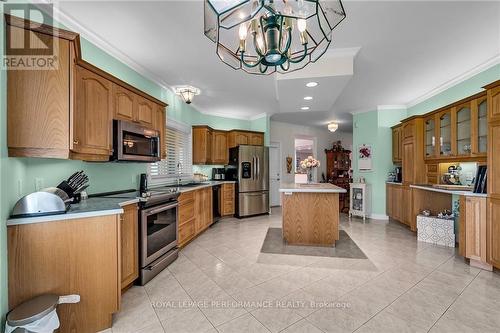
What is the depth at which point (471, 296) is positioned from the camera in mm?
2080

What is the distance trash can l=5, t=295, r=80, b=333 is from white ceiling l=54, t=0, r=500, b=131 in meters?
2.43

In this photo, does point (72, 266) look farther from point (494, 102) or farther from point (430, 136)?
point (430, 136)

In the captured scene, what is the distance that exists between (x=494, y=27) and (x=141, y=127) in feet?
13.5

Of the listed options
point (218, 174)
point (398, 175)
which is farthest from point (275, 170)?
point (398, 175)

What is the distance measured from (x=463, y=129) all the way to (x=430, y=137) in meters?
0.69

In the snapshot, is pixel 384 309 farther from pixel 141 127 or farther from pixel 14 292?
pixel 141 127

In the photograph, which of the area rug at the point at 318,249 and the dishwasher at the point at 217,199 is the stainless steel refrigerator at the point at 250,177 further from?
the area rug at the point at 318,249

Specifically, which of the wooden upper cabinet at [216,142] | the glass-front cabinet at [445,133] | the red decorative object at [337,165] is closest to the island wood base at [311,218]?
the glass-front cabinet at [445,133]

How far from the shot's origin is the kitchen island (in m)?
3.41

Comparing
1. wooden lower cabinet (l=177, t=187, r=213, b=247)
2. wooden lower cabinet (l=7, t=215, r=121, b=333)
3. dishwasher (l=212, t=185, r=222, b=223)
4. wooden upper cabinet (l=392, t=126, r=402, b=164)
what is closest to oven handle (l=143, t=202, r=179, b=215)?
wooden lower cabinet (l=177, t=187, r=213, b=247)

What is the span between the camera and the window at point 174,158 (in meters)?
3.87

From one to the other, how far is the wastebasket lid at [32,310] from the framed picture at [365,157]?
19.6 ft

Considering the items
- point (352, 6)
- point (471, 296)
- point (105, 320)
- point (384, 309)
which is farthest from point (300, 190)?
point (105, 320)

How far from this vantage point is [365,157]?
5.55 m
